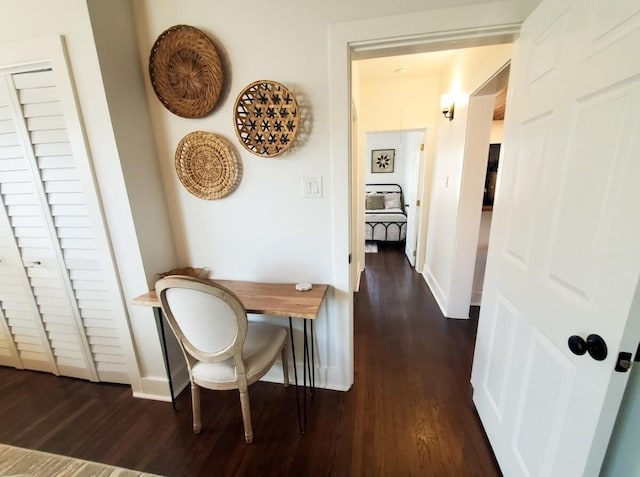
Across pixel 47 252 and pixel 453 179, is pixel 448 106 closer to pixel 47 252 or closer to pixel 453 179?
pixel 453 179

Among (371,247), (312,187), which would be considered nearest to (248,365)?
(312,187)

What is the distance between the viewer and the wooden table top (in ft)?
4.28

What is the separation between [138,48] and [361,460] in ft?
8.42

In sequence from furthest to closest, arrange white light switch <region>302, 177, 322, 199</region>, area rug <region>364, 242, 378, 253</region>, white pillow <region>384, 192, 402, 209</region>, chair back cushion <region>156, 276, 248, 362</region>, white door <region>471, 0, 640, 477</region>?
white pillow <region>384, 192, 402, 209</region>
area rug <region>364, 242, 378, 253</region>
white light switch <region>302, 177, 322, 199</region>
chair back cushion <region>156, 276, 248, 362</region>
white door <region>471, 0, 640, 477</region>

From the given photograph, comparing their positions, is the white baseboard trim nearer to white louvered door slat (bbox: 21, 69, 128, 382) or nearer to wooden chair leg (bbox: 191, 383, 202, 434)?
wooden chair leg (bbox: 191, 383, 202, 434)

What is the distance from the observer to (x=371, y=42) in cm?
127

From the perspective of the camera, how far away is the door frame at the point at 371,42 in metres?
1.16

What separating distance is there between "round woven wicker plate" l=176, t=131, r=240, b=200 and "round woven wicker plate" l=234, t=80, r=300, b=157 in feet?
0.52

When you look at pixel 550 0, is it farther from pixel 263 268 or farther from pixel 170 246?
pixel 170 246

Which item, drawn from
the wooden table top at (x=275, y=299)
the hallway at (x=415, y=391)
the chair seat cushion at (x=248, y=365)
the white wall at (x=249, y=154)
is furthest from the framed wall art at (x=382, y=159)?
the chair seat cushion at (x=248, y=365)

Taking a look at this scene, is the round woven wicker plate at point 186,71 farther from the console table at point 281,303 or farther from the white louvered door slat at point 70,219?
the console table at point 281,303

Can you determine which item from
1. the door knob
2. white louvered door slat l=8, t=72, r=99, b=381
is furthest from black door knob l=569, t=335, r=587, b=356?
white louvered door slat l=8, t=72, r=99, b=381

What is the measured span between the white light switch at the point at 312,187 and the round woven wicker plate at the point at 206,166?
42 centimetres

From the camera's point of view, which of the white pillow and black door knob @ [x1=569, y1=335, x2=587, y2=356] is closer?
black door knob @ [x1=569, y1=335, x2=587, y2=356]
